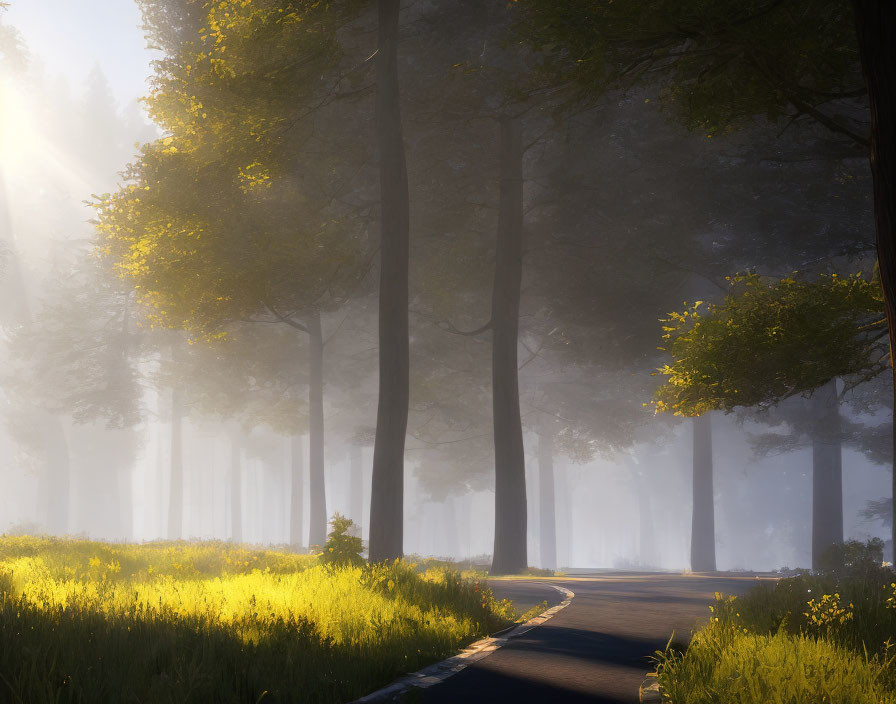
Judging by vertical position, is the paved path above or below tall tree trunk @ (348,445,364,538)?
above

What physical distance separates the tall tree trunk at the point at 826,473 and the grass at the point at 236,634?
19.4 metres

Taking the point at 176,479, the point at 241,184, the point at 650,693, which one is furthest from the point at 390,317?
the point at 176,479

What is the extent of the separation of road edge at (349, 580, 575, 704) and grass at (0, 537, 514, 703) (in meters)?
0.14

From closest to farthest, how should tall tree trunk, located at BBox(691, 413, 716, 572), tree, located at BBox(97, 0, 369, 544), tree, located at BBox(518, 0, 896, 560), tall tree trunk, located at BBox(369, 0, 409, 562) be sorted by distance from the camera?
1. tree, located at BBox(518, 0, 896, 560)
2. tree, located at BBox(97, 0, 369, 544)
3. tall tree trunk, located at BBox(369, 0, 409, 562)
4. tall tree trunk, located at BBox(691, 413, 716, 572)

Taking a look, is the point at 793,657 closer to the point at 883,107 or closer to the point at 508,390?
the point at 883,107

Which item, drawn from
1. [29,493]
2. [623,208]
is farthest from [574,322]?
[29,493]

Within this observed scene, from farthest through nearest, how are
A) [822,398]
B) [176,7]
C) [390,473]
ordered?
[822,398] < [176,7] < [390,473]

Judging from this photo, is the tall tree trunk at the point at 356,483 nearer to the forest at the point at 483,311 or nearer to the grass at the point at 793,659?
the forest at the point at 483,311

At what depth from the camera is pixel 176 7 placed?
986 inches

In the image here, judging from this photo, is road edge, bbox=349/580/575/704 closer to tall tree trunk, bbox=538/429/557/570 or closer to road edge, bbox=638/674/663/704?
road edge, bbox=638/674/663/704

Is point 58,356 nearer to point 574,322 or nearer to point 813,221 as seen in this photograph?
point 574,322

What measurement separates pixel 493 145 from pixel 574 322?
531cm

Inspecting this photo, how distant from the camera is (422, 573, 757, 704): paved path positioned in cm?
550

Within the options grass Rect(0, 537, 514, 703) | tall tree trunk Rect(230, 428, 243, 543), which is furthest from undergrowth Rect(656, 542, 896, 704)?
tall tree trunk Rect(230, 428, 243, 543)
